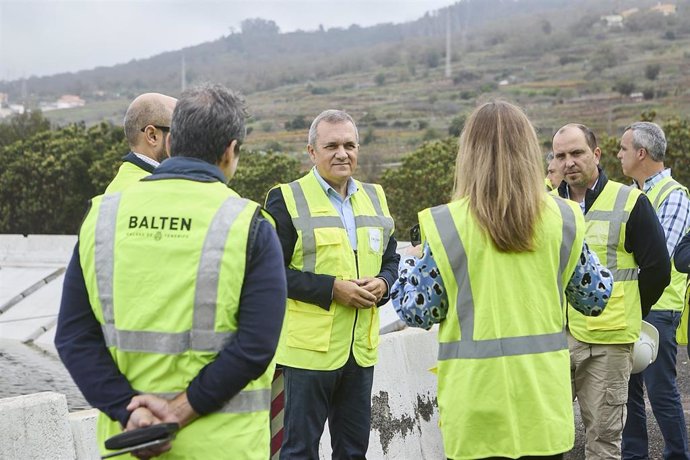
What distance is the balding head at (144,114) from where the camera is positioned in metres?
4.62

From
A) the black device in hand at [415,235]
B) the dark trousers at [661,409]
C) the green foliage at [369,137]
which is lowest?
the green foliage at [369,137]

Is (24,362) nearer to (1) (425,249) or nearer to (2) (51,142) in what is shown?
(1) (425,249)

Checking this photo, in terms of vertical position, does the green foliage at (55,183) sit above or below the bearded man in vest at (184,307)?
below

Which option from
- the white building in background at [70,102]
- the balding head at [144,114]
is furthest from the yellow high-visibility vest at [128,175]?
the white building in background at [70,102]

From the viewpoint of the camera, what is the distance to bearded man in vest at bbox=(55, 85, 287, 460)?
2871 mm

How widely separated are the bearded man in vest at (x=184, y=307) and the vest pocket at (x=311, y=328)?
6.14 feet

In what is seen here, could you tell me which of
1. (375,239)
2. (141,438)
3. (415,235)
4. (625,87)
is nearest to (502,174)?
(415,235)

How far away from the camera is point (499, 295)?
3.37 m

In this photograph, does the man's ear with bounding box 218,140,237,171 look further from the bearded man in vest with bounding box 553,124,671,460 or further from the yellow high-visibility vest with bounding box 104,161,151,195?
the bearded man in vest with bounding box 553,124,671,460

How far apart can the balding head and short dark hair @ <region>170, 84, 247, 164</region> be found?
5.22 feet

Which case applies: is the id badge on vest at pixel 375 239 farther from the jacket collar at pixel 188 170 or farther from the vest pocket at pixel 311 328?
the jacket collar at pixel 188 170

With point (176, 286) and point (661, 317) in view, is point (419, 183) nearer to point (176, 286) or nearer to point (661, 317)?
point (661, 317)

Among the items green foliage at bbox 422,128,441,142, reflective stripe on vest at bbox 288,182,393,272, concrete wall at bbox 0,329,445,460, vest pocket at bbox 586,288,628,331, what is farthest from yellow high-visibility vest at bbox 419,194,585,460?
green foliage at bbox 422,128,441,142

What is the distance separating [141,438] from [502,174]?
1.50 meters
